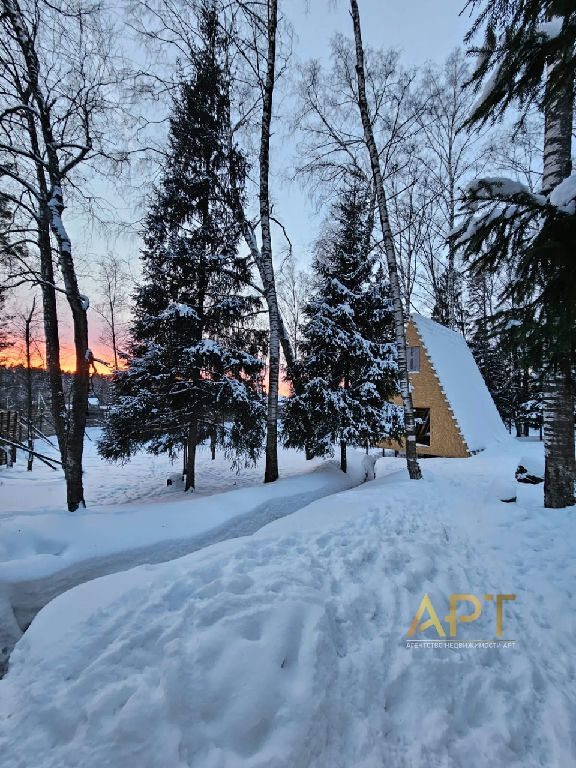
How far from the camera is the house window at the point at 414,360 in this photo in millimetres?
13797

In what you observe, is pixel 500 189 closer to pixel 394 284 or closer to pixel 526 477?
pixel 394 284

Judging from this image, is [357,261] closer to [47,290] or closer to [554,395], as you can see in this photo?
[554,395]

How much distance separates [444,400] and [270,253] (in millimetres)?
8886

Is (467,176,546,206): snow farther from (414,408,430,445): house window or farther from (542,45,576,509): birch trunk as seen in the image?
(414,408,430,445): house window

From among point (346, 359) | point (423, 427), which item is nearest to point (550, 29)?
point (346, 359)

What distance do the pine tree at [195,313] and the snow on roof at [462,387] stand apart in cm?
816

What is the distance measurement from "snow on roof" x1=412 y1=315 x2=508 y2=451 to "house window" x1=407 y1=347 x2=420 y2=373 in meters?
0.47

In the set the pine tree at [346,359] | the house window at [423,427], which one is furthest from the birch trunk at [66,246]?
the house window at [423,427]

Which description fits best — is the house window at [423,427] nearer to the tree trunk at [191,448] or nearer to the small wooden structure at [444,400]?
the small wooden structure at [444,400]

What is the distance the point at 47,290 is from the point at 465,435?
44.7 feet

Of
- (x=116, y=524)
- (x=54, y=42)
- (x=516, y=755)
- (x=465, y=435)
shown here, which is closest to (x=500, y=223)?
(x=516, y=755)

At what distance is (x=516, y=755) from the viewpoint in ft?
5.49

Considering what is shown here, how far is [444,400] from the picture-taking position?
1272 centimetres

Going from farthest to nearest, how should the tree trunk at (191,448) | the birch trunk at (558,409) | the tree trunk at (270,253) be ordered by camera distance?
the tree trunk at (191,448), the tree trunk at (270,253), the birch trunk at (558,409)
